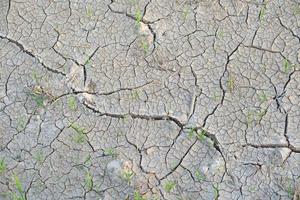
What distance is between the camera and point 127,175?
3531 millimetres

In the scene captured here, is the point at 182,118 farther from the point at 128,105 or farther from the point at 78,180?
the point at 78,180

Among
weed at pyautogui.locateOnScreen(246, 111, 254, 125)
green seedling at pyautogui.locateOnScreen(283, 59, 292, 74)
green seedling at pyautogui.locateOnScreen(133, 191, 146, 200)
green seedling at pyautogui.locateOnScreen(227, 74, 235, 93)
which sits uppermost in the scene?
green seedling at pyautogui.locateOnScreen(283, 59, 292, 74)

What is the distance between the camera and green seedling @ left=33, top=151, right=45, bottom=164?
3666 mm

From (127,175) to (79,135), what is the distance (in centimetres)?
40

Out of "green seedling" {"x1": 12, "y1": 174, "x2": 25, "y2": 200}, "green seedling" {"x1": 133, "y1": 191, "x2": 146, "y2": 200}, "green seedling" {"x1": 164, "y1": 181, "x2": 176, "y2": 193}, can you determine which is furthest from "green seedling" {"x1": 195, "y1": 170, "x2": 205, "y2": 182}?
"green seedling" {"x1": 12, "y1": 174, "x2": 25, "y2": 200}

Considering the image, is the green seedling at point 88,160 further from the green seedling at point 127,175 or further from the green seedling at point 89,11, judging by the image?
the green seedling at point 89,11

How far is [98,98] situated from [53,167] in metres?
0.51

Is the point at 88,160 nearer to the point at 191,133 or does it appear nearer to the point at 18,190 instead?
the point at 18,190

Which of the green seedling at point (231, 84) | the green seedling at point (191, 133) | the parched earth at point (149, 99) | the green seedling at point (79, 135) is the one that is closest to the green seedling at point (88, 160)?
the parched earth at point (149, 99)

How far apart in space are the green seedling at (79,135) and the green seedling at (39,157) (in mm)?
202

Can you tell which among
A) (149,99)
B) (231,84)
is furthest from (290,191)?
(149,99)

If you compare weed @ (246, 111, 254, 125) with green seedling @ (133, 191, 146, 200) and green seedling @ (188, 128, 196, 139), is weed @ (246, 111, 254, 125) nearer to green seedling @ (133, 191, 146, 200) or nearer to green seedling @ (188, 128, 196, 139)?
green seedling @ (188, 128, 196, 139)

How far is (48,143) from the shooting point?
12.2 ft

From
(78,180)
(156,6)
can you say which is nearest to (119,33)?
(156,6)
